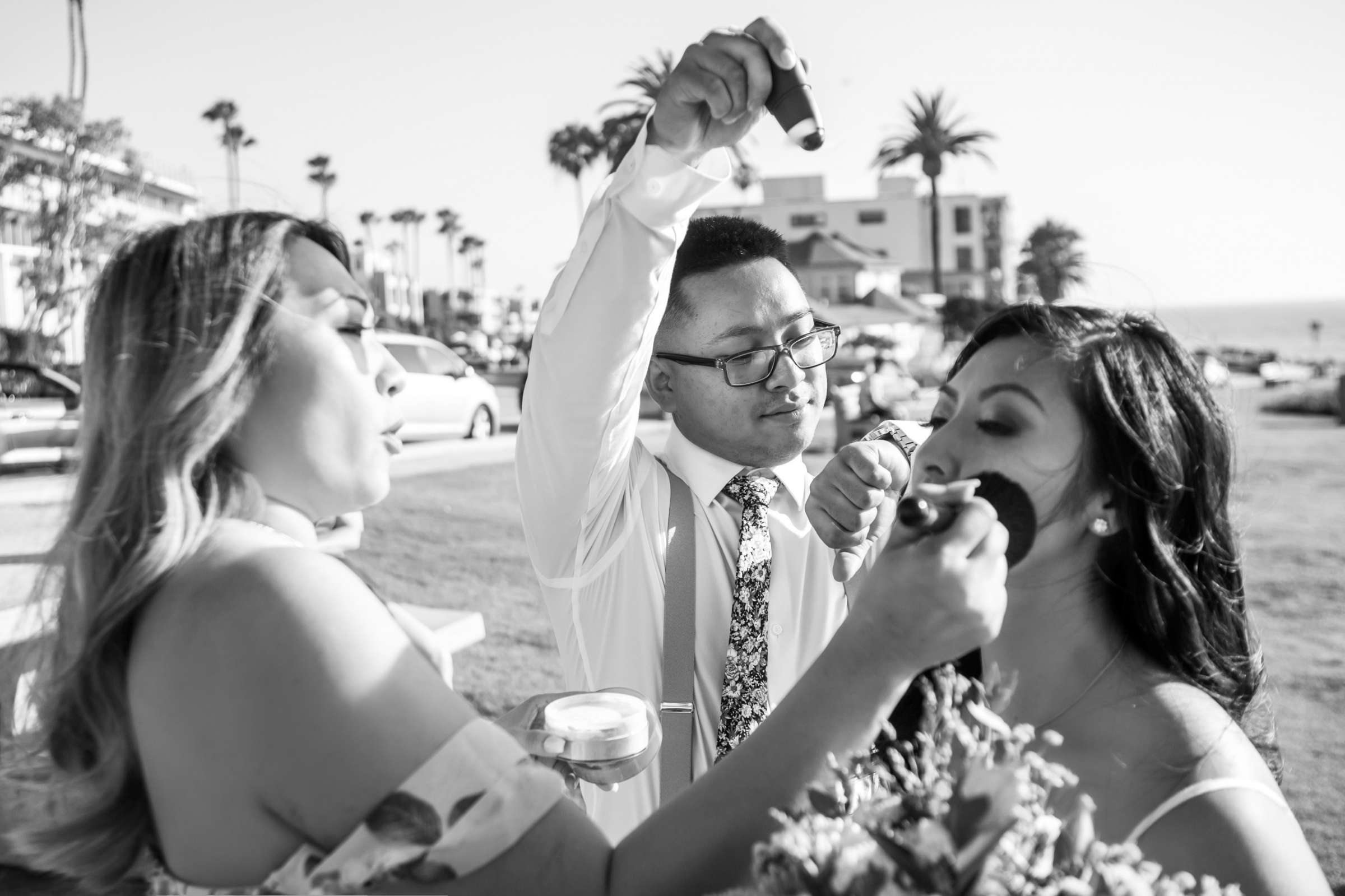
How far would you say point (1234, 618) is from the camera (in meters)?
2.05

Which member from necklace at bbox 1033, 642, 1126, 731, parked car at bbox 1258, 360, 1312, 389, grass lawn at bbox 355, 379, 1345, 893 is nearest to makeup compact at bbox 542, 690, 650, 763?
necklace at bbox 1033, 642, 1126, 731

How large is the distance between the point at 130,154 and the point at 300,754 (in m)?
32.0

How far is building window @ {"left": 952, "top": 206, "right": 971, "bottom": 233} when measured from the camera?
91.0 meters

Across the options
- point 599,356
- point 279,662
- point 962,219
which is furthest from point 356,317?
point 962,219

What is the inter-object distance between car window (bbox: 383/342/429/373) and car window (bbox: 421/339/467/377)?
0.29ft

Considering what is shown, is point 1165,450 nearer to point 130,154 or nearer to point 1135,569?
point 1135,569

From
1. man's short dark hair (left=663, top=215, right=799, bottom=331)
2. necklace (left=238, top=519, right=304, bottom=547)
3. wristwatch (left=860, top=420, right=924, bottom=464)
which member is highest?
man's short dark hair (left=663, top=215, right=799, bottom=331)

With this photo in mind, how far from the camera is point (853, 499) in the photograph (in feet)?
7.67

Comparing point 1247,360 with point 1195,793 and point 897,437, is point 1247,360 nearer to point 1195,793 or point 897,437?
point 897,437

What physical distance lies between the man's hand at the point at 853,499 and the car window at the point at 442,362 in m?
14.3

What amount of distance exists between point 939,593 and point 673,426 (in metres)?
2.02

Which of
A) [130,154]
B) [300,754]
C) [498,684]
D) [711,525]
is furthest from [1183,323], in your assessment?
[130,154]

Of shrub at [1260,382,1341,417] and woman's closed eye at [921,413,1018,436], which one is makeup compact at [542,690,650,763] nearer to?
woman's closed eye at [921,413,1018,436]

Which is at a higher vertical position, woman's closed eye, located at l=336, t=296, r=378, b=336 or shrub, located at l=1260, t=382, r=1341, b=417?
woman's closed eye, located at l=336, t=296, r=378, b=336
